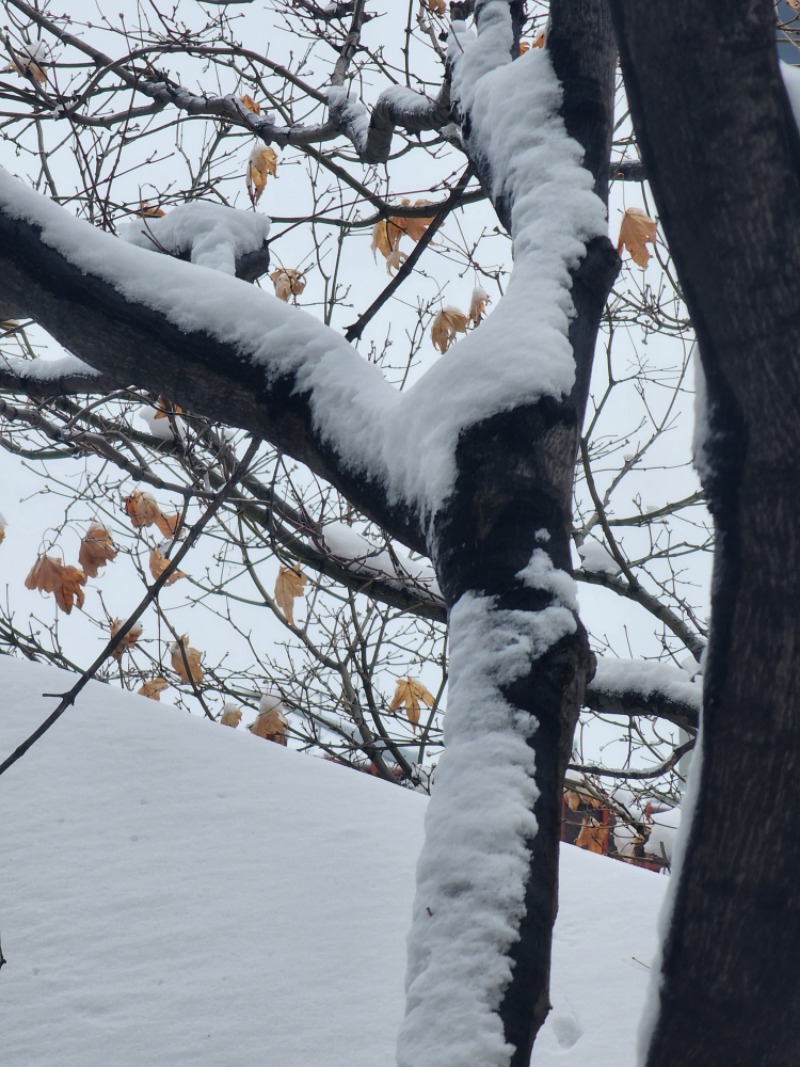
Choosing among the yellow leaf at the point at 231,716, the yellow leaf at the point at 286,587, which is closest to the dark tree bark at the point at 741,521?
the yellow leaf at the point at 286,587

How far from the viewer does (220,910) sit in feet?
7.68

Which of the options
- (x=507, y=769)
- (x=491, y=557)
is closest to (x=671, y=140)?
(x=491, y=557)

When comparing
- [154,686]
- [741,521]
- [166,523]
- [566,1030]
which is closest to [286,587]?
[166,523]

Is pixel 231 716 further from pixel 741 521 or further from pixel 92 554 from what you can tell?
pixel 741 521

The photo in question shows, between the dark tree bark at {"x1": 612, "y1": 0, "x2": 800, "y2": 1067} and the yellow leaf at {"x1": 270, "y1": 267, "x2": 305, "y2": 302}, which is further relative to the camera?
the yellow leaf at {"x1": 270, "y1": 267, "x2": 305, "y2": 302}

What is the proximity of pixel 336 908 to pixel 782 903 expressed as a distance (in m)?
1.64

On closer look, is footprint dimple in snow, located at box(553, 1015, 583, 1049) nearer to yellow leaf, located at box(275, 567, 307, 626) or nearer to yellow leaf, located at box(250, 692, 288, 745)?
yellow leaf, located at box(275, 567, 307, 626)

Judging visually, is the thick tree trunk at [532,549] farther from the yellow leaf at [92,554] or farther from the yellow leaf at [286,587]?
the yellow leaf at [92,554]

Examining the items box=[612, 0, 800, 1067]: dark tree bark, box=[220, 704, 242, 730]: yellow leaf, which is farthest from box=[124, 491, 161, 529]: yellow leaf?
box=[612, 0, 800, 1067]: dark tree bark

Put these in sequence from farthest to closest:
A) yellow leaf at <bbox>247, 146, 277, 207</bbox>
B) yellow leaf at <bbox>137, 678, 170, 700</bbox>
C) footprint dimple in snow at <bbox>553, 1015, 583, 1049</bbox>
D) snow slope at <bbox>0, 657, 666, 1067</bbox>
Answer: yellow leaf at <bbox>137, 678, 170, 700</bbox> → yellow leaf at <bbox>247, 146, 277, 207</bbox> → footprint dimple in snow at <bbox>553, 1015, 583, 1049</bbox> → snow slope at <bbox>0, 657, 666, 1067</bbox>

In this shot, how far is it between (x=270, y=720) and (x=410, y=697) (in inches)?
32.7

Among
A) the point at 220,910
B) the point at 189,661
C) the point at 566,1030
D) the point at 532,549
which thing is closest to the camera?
the point at 532,549

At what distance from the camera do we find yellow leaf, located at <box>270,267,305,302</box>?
4.62 m

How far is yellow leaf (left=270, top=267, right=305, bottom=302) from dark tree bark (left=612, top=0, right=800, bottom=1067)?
3.72 meters
